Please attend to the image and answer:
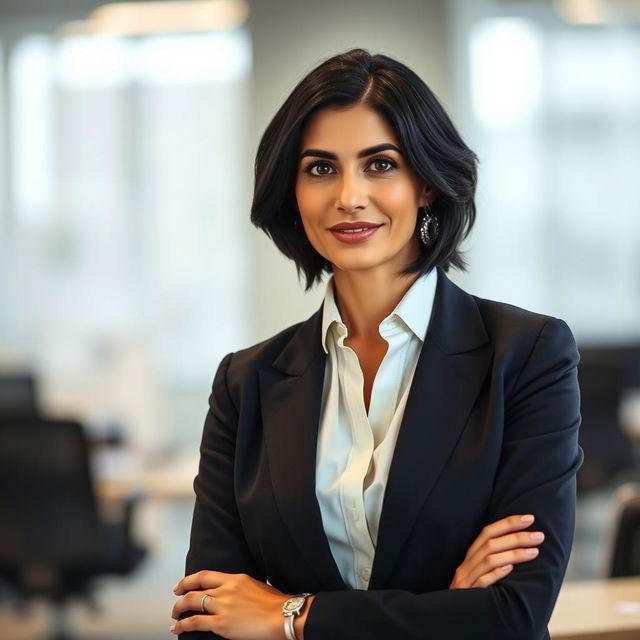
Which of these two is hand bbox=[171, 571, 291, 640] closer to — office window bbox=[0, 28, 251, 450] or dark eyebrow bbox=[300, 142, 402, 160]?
dark eyebrow bbox=[300, 142, 402, 160]

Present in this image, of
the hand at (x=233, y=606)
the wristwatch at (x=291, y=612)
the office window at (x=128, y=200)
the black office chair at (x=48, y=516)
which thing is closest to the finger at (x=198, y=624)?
the hand at (x=233, y=606)

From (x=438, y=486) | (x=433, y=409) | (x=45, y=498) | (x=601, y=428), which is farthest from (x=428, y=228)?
(x=601, y=428)

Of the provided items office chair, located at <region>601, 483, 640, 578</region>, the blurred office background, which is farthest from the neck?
the blurred office background

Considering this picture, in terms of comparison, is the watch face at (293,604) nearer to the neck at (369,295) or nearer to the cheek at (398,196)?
the neck at (369,295)

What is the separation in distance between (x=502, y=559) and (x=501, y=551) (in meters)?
0.01

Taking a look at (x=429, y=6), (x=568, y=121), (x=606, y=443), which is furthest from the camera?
(x=568, y=121)

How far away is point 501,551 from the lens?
5.80ft

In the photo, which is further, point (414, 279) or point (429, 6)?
point (429, 6)

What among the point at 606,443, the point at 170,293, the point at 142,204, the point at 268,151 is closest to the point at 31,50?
the point at 142,204

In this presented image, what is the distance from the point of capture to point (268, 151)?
1981mm

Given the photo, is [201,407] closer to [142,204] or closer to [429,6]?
[142,204]

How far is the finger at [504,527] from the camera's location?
1774 mm

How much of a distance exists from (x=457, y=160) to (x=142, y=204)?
23.5 feet

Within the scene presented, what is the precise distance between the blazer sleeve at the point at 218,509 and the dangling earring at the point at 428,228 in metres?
0.45
